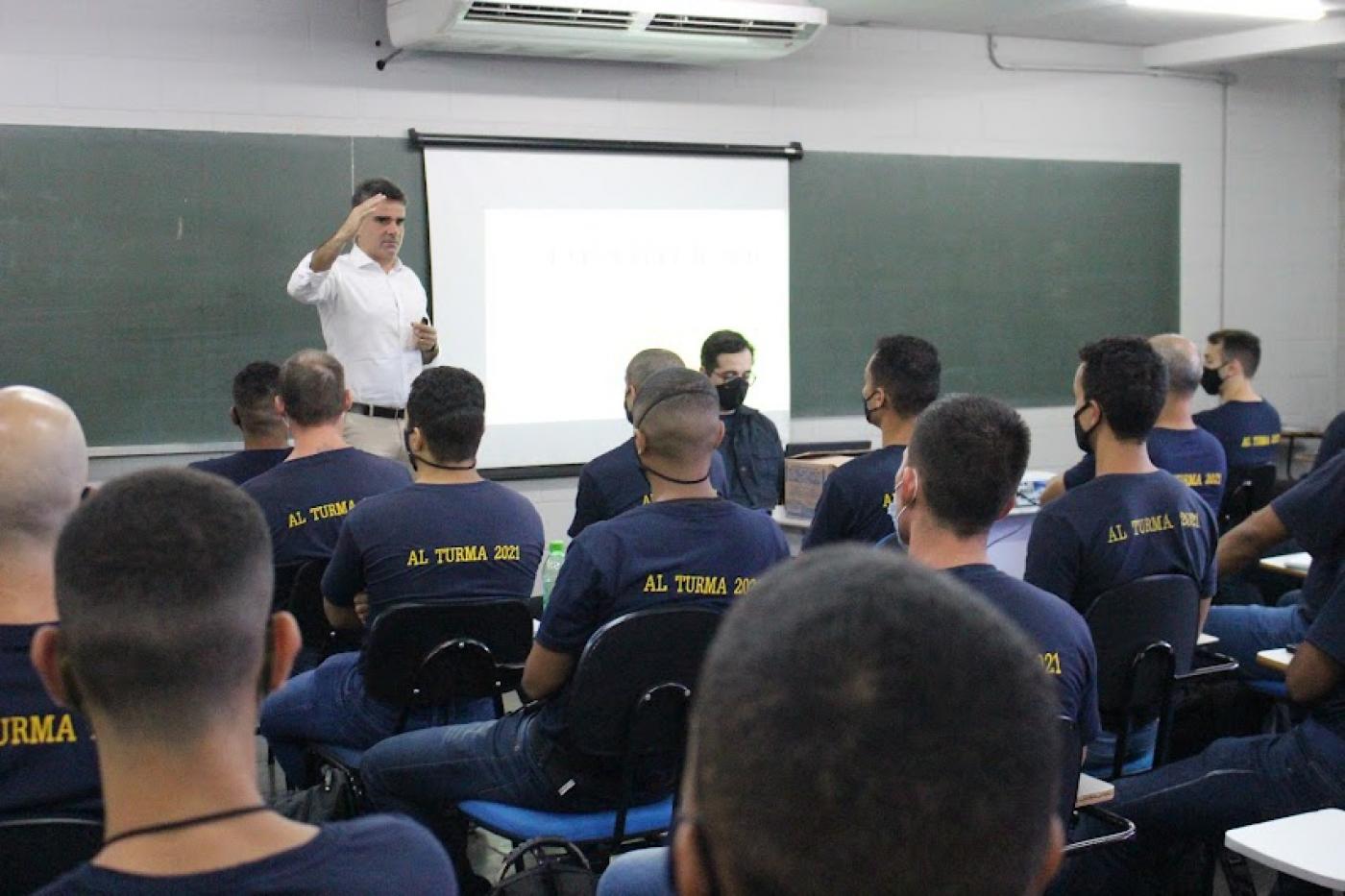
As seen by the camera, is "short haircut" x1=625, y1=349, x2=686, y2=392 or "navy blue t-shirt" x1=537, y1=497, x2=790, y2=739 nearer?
"navy blue t-shirt" x1=537, y1=497, x2=790, y2=739

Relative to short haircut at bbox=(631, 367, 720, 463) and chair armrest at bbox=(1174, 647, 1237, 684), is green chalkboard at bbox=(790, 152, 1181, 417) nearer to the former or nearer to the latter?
chair armrest at bbox=(1174, 647, 1237, 684)

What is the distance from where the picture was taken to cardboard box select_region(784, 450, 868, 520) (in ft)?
16.8

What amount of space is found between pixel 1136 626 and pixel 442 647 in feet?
5.18

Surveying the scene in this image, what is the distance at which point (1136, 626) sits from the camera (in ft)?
10.3

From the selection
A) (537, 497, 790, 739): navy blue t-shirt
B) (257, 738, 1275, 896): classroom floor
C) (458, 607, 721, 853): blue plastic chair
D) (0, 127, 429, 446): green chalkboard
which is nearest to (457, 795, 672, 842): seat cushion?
(458, 607, 721, 853): blue plastic chair

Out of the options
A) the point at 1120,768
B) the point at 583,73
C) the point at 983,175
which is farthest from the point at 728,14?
the point at 1120,768

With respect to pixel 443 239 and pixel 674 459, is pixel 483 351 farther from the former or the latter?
pixel 674 459

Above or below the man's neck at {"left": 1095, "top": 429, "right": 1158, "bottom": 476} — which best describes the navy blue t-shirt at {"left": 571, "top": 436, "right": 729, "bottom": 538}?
below

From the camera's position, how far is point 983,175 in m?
7.47

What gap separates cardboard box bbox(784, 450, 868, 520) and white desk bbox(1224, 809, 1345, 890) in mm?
2856

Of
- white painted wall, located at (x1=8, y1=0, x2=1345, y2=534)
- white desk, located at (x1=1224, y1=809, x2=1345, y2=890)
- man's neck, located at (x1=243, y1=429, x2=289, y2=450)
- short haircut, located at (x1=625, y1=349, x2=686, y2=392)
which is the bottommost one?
white desk, located at (x1=1224, y1=809, x2=1345, y2=890)

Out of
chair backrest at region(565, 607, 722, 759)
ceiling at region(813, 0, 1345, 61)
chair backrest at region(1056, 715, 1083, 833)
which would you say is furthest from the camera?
ceiling at region(813, 0, 1345, 61)

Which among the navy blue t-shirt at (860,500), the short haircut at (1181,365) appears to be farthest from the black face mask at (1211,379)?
the navy blue t-shirt at (860,500)

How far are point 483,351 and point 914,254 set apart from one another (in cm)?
250
